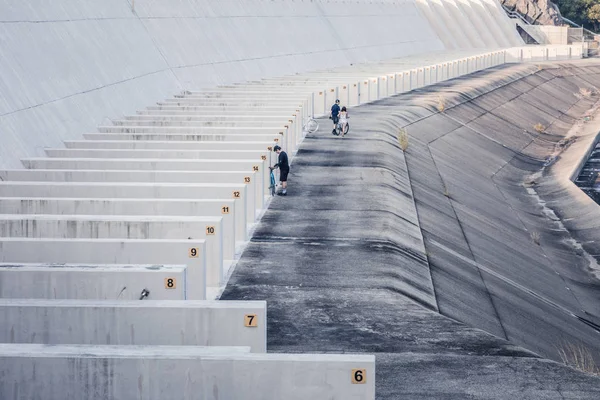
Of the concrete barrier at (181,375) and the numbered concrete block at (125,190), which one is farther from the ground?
the numbered concrete block at (125,190)

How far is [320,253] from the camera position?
22.3 meters

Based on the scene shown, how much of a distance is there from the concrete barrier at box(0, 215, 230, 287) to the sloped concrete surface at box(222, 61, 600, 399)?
97 cm

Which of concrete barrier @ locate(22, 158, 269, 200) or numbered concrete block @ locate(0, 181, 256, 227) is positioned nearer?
numbered concrete block @ locate(0, 181, 256, 227)

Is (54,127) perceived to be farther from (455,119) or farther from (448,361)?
(455,119)

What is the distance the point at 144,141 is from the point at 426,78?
39278 mm

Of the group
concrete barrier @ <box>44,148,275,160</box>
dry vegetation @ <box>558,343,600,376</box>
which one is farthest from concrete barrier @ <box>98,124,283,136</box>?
dry vegetation @ <box>558,343,600,376</box>

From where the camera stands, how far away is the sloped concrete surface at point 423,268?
1557cm

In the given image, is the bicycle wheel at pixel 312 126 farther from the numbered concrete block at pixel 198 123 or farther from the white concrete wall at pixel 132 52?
the numbered concrete block at pixel 198 123

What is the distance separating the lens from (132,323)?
13.8m

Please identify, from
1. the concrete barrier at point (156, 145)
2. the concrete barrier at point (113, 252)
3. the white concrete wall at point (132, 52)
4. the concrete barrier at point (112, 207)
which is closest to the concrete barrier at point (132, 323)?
the concrete barrier at point (113, 252)

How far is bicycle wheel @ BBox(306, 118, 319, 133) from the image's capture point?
41.5 metres

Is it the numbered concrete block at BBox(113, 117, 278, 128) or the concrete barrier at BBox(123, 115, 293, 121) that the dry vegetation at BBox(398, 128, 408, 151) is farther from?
the numbered concrete block at BBox(113, 117, 278, 128)

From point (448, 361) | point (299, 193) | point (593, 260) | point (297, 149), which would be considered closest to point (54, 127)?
point (299, 193)

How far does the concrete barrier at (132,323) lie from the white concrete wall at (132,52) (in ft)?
43.2
